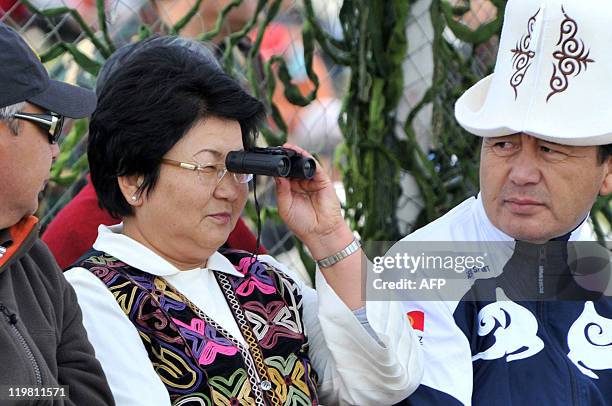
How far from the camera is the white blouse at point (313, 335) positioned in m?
2.17

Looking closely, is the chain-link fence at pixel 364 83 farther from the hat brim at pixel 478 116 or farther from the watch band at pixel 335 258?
the watch band at pixel 335 258

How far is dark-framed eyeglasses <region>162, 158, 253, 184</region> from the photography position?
2326mm

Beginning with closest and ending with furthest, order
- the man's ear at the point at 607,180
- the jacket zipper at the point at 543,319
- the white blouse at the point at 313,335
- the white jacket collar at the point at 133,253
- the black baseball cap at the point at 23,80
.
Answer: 1. the black baseball cap at the point at 23,80
2. the white blouse at the point at 313,335
3. the white jacket collar at the point at 133,253
4. the jacket zipper at the point at 543,319
5. the man's ear at the point at 607,180

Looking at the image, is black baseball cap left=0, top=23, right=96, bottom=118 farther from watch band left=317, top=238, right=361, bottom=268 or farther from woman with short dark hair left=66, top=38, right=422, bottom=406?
watch band left=317, top=238, right=361, bottom=268

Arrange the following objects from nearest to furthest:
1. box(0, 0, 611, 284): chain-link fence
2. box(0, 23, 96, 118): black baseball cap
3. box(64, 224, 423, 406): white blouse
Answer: box(0, 23, 96, 118): black baseball cap → box(64, 224, 423, 406): white blouse → box(0, 0, 611, 284): chain-link fence

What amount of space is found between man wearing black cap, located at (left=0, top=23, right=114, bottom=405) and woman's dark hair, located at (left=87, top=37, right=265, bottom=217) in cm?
22

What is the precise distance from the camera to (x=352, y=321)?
242 centimetres

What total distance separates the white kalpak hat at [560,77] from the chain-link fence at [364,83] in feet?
3.77

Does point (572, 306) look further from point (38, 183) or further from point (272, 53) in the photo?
point (272, 53)

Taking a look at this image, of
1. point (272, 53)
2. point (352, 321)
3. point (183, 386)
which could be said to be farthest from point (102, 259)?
point (272, 53)

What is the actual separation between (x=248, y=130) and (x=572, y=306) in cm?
89

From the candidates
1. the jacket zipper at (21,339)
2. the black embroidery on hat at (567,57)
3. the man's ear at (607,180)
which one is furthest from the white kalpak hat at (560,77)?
the jacket zipper at (21,339)

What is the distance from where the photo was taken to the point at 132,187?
2.36m

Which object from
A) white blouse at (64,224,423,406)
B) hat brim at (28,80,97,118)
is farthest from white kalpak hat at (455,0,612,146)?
hat brim at (28,80,97,118)
